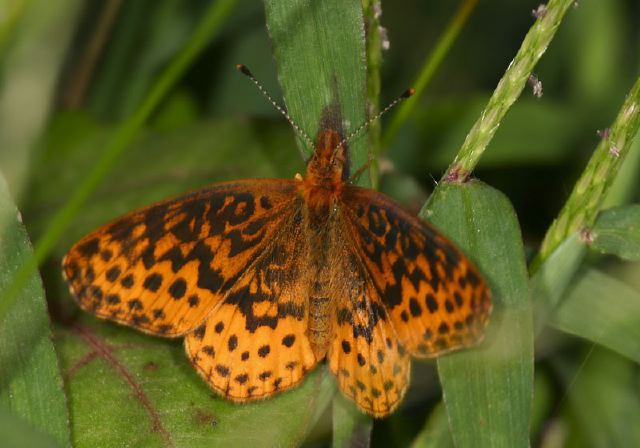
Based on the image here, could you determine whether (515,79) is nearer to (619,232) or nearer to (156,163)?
(619,232)

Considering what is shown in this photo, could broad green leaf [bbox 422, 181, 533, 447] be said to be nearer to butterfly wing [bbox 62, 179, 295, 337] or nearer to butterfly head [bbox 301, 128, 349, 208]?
butterfly head [bbox 301, 128, 349, 208]

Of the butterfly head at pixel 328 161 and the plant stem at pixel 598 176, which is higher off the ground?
the plant stem at pixel 598 176

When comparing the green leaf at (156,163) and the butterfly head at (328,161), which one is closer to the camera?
the butterfly head at (328,161)

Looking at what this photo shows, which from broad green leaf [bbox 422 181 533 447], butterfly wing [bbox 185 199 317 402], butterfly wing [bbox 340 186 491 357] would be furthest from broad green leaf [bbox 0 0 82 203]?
broad green leaf [bbox 422 181 533 447]

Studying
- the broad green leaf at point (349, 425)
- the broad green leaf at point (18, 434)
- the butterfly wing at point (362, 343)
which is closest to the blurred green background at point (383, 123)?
the broad green leaf at point (349, 425)

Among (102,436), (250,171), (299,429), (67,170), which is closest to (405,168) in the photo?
(250,171)

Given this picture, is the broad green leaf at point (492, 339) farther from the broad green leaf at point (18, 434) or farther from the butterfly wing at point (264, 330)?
the broad green leaf at point (18, 434)

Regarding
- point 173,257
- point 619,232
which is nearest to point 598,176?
point 619,232

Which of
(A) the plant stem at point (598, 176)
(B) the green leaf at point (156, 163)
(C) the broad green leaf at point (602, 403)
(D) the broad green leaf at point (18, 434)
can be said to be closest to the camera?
(D) the broad green leaf at point (18, 434)
